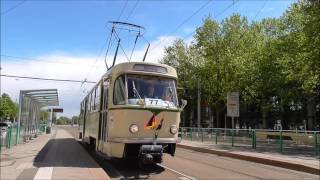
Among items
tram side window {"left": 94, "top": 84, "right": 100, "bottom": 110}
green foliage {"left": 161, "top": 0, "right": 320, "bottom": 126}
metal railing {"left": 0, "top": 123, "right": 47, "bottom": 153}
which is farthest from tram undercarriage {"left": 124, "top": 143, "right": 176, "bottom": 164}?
green foliage {"left": 161, "top": 0, "right": 320, "bottom": 126}

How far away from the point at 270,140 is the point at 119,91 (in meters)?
13.5

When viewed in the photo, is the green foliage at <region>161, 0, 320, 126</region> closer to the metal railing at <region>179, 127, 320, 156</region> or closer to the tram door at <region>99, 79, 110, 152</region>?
the metal railing at <region>179, 127, 320, 156</region>

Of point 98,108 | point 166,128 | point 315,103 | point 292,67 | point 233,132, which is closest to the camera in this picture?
point 166,128

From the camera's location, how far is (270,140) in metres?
26.1

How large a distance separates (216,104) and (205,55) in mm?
6496

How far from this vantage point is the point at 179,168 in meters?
16.9

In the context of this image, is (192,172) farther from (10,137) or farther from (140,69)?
(10,137)

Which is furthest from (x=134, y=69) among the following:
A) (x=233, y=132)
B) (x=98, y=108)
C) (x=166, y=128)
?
(x=233, y=132)

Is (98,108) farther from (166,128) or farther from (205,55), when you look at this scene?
(205,55)

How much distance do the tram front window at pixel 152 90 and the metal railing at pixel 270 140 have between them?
9695mm

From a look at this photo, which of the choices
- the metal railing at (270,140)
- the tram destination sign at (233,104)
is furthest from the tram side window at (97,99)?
the tram destination sign at (233,104)

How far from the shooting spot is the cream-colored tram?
47.6 ft

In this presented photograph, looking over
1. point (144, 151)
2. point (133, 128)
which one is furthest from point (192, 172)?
point (133, 128)

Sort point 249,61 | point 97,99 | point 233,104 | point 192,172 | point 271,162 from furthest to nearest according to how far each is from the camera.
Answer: point 249,61
point 233,104
point 271,162
point 97,99
point 192,172
